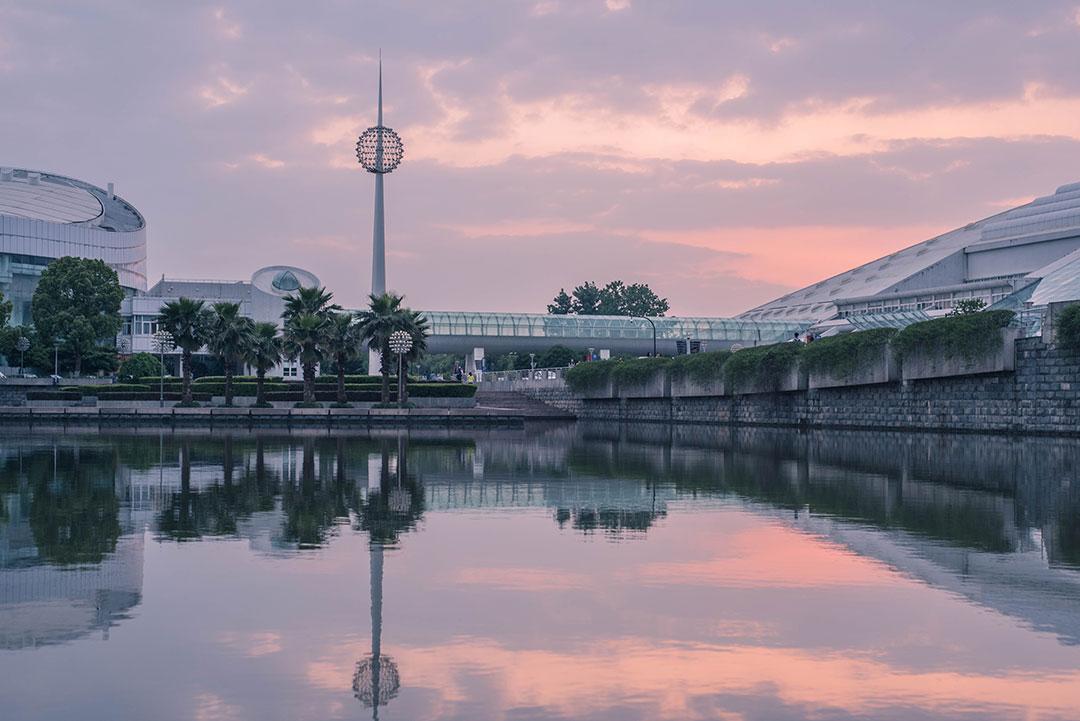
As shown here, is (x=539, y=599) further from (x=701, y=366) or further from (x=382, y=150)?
(x=382, y=150)

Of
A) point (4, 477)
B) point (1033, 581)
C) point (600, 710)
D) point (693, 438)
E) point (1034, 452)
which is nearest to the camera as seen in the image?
point (600, 710)

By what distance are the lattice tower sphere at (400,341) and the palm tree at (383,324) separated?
0.93ft

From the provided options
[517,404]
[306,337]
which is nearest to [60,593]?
[306,337]

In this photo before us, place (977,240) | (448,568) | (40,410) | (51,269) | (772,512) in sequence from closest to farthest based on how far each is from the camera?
(448,568) → (772,512) → (40,410) → (51,269) → (977,240)

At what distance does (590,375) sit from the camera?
88.8 meters

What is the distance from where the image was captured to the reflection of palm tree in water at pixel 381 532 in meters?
11.0

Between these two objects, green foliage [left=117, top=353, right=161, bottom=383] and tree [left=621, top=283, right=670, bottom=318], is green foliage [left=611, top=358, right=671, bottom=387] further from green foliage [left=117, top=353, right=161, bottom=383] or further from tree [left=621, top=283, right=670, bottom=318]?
tree [left=621, top=283, right=670, bottom=318]

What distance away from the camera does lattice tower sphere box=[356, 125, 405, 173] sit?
9881 centimetres

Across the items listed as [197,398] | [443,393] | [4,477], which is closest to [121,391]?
[197,398]

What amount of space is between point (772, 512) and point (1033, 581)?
823 centimetres

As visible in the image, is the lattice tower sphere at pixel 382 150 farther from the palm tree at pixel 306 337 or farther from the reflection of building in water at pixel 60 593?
the reflection of building in water at pixel 60 593

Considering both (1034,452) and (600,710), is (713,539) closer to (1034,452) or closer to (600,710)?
(600,710)

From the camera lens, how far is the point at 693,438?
58156mm

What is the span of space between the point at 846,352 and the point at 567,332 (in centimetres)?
5581
